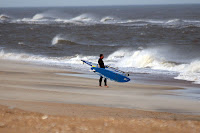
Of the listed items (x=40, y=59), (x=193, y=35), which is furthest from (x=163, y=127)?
(x=193, y=35)

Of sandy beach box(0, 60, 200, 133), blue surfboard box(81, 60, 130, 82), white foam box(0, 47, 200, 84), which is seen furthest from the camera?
white foam box(0, 47, 200, 84)

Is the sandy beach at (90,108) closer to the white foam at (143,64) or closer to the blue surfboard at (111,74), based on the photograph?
the blue surfboard at (111,74)

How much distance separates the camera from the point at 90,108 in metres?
8.27

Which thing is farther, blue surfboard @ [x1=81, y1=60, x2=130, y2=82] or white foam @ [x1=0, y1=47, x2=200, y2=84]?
white foam @ [x1=0, y1=47, x2=200, y2=84]

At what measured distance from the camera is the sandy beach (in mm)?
6477

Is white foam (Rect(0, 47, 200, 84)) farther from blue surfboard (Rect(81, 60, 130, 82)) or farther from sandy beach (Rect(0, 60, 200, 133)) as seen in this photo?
sandy beach (Rect(0, 60, 200, 133))

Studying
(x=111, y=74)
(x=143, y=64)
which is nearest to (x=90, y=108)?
(x=111, y=74)

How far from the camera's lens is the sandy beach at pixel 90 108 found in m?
6.48

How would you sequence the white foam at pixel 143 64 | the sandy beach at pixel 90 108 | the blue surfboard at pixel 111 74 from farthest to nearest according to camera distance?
the white foam at pixel 143 64, the blue surfboard at pixel 111 74, the sandy beach at pixel 90 108

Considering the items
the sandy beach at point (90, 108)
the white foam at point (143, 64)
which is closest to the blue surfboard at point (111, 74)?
→ the sandy beach at point (90, 108)

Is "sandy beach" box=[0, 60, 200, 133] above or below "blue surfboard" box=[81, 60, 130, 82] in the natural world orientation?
below

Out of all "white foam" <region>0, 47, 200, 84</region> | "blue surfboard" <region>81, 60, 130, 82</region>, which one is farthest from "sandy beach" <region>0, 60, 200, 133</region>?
"white foam" <region>0, 47, 200, 84</region>

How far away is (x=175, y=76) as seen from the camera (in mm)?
16125

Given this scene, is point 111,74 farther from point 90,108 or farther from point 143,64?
point 143,64
